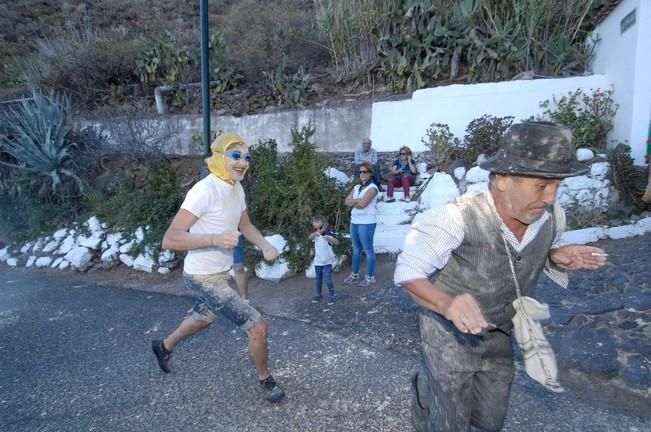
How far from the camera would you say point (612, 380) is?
11.0 feet

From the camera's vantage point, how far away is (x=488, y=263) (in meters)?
1.91

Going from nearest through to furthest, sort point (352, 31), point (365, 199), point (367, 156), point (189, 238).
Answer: point (189, 238) < point (365, 199) < point (367, 156) < point (352, 31)

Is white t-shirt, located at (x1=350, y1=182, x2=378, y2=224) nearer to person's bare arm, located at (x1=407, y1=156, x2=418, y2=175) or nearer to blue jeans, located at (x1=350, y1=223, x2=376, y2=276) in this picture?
blue jeans, located at (x1=350, y1=223, x2=376, y2=276)

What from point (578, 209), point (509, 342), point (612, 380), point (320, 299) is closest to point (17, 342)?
point (320, 299)

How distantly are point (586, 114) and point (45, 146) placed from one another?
32.3 feet

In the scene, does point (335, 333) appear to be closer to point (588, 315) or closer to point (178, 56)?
point (588, 315)

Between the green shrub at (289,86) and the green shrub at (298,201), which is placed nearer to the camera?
the green shrub at (298,201)

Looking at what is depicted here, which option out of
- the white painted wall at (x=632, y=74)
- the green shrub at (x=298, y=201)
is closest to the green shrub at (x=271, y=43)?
the green shrub at (x=298, y=201)

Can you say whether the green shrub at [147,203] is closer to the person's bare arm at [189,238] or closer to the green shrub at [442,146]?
the green shrub at [442,146]

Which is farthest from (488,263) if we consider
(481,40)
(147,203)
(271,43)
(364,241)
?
(271,43)

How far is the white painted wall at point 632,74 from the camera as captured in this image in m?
6.69

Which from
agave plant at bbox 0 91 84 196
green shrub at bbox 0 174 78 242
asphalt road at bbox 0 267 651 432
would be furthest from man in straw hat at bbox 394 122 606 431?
green shrub at bbox 0 174 78 242

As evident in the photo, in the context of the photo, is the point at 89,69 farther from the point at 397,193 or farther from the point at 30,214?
the point at 397,193

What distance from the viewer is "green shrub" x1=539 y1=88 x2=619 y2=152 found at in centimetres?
738
